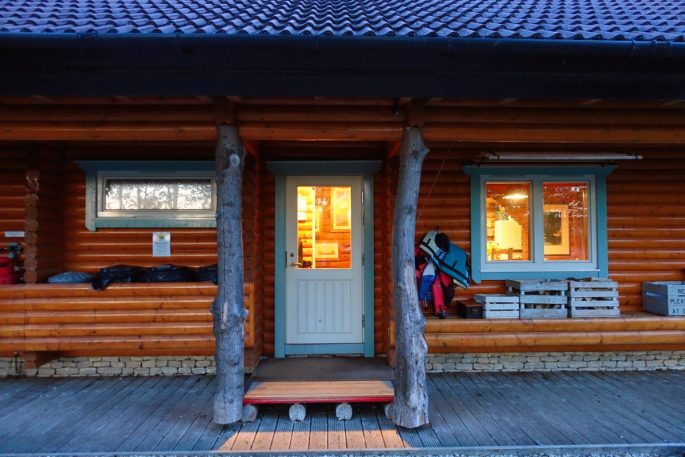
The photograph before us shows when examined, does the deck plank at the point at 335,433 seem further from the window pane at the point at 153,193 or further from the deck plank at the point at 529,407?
the window pane at the point at 153,193

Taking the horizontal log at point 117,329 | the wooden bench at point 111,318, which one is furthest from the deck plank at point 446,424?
the horizontal log at point 117,329

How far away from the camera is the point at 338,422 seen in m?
3.68

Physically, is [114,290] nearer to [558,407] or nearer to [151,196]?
[151,196]

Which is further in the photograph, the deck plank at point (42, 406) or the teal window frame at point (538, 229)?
the teal window frame at point (538, 229)

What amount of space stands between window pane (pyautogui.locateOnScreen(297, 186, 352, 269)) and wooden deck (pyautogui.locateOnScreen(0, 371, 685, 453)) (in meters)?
1.90

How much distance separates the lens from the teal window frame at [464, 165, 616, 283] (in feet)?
17.0

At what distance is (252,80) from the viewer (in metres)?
3.26

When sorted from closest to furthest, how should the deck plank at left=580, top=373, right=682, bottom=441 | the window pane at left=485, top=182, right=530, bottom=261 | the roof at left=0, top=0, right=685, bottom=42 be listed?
the roof at left=0, top=0, right=685, bottom=42, the deck plank at left=580, top=373, right=682, bottom=441, the window pane at left=485, top=182, right=530, bottom=261

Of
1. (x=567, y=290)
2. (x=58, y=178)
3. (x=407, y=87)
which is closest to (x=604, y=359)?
(x=567, y=290)

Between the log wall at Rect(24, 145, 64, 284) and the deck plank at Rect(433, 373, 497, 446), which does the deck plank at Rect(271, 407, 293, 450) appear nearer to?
the deck plank at Rect(433, 373, 497, 446)

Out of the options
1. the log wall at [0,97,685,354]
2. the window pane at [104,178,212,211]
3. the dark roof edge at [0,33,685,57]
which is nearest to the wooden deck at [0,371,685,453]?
the log wall at [0,97,685,354]

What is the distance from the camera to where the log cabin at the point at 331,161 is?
3.14 meters

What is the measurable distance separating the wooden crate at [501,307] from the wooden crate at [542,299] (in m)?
0.08

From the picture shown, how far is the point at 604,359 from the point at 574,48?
398 centimetres
